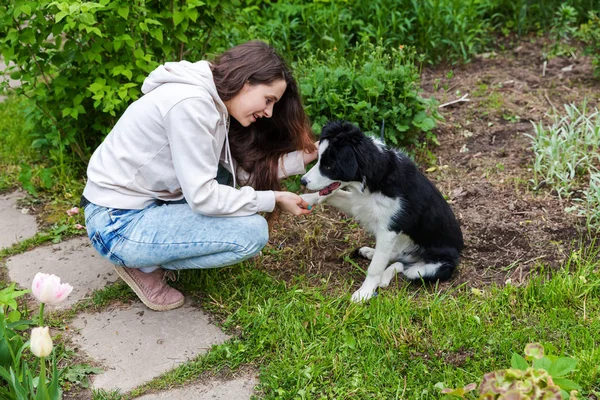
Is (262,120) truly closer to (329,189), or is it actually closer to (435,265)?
(329,189)

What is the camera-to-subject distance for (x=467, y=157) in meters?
4.82

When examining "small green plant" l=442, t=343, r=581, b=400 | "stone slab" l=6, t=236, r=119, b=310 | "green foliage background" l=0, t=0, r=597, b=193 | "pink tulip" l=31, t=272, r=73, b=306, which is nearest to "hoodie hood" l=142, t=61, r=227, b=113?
"green foliage background" l=0, t=0, r=597, b=193

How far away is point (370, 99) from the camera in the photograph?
4.56 metres

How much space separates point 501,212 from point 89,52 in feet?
9.07

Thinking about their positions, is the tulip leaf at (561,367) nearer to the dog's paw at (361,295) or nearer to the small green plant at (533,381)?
the small green plant at (533,381)

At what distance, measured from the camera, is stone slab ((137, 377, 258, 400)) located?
2.82m

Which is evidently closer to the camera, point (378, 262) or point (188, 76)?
point (188, 76)

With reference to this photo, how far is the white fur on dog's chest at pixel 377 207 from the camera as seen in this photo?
346 centimetres

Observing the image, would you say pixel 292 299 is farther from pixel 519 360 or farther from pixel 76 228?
pixel 76 228

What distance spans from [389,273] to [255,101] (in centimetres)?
123

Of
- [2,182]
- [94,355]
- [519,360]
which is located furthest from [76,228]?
[519,360]

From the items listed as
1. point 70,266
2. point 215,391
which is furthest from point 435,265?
point 70,266

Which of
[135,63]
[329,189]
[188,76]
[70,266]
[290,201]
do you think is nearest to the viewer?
[188,76]

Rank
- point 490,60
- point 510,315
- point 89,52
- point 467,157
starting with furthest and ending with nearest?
1. point 490,60
2. point 467,157
3. point 89,52
4. point 510,315
